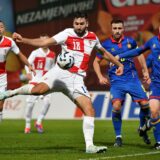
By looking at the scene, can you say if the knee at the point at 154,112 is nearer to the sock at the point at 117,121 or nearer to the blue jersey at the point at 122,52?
the sock at the point at 117,121

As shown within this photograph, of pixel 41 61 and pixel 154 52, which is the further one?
pixel 41 61

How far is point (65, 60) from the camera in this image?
Answer: 10766 millimetres

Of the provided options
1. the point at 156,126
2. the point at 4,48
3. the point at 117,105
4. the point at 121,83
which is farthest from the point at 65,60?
the point at 4,48

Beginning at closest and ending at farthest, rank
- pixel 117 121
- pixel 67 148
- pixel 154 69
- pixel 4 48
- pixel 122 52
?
1. pixel 154 69
2. pixel 67 148
3. pixel 117 121
4. pixel 122 52
5. pixel 4 48

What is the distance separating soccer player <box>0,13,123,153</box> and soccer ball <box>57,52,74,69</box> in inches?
6.3

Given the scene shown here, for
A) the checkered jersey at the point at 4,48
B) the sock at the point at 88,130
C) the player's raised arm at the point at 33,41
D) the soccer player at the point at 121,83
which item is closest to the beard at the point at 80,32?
the player's raised arm at the point at 33,41

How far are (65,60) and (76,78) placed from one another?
16.7 inches

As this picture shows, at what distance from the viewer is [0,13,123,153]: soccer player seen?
10.8 meters

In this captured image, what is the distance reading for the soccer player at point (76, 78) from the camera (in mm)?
10812

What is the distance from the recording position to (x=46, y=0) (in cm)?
2750

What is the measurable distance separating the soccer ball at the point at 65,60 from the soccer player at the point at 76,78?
0.16 meters

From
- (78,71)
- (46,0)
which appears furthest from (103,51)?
(46,0)

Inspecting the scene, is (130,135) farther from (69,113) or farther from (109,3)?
(109,3)

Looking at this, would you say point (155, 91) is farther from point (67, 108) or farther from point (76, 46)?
point (67, 108)
